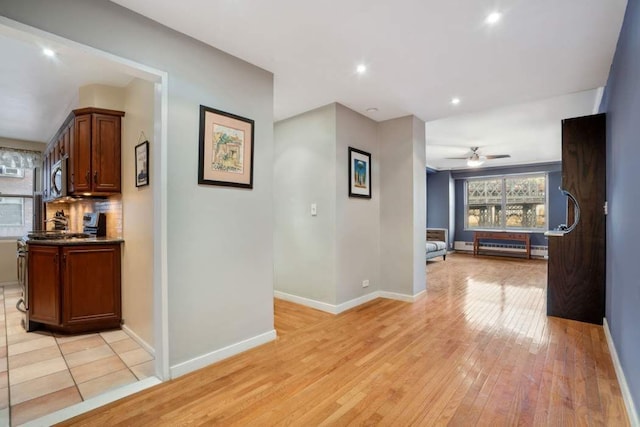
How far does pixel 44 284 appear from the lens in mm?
2977

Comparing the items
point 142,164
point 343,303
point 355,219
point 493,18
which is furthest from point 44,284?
point 493,18

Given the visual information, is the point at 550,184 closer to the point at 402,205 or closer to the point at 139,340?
the point at 402,205

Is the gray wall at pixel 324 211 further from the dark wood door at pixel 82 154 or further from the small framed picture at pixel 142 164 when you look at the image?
the dark wood door at pixel 82 154

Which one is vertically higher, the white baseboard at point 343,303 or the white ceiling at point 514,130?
the white ceiling at point 514,130

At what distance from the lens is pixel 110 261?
3.07 metres

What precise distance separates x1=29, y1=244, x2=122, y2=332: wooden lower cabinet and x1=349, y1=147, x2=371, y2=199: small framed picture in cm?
269

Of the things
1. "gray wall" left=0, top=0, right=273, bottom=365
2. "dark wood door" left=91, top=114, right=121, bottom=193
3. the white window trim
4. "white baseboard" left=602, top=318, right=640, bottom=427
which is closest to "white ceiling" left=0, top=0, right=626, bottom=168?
"gray wall" left=0, top=0, right=273, bottom=365

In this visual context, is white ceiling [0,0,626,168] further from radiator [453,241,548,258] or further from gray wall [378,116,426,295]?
radiator [453,241,548,258]

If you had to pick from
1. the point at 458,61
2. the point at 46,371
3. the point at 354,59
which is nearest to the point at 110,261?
the point at 46,371

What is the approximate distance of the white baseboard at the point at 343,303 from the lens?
369cm

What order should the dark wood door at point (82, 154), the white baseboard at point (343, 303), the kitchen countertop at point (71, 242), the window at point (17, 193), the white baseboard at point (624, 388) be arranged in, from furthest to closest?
the window at point (17, 193)
the white baseboard at point (343, 303)
the dark wood door at point (82, 154)
the kitchen countertop at point (71, 242)
the white baseboard at point (624, 388)

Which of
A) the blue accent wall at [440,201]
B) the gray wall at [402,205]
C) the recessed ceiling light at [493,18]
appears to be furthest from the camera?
the blue accent wall at [440,201]

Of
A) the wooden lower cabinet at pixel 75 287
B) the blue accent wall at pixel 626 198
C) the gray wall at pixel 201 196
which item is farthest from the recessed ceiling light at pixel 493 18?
the wooden lower cabinet at pixel 75 287

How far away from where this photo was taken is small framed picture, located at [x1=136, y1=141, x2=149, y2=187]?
260cm
